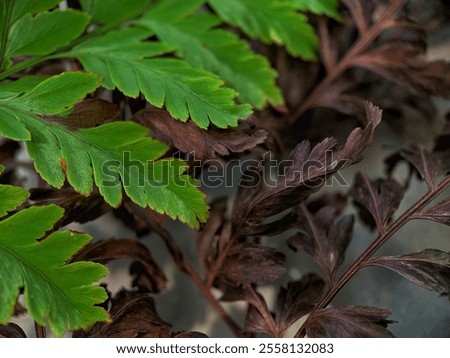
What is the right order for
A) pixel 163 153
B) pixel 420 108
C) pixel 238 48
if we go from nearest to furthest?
1. pixel 163 153
2. pixel 238 48
3. pixel 420 108

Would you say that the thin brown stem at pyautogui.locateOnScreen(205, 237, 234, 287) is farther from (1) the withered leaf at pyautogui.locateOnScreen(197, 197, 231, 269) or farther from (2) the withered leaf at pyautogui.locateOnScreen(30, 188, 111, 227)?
(2) the withered leaf at pyautogui.locateOnScreen(30, 188, 111, 227)

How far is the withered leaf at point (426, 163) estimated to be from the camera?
652mm

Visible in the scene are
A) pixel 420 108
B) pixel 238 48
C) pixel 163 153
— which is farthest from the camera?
pixel 420 108

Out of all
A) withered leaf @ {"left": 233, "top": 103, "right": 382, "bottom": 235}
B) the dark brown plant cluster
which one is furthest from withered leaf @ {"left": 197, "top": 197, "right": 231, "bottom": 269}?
withered leaf @ {"left": 233, "top": 103, "right": 382, "bottom": 235}

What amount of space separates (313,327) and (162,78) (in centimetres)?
28

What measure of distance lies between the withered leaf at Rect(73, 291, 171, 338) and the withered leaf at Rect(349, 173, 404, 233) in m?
0.24

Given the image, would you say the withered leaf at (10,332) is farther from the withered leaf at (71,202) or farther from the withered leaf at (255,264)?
the withered leaf at (255,264)

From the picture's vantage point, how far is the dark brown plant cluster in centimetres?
58

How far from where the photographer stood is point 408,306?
2.49 feet

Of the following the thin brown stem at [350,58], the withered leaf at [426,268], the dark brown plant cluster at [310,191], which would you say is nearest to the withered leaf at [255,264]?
the dark brown plant cluster at [310,191]

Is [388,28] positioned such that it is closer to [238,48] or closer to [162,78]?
[238,48]

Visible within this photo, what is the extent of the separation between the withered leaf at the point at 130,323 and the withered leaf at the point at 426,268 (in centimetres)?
23

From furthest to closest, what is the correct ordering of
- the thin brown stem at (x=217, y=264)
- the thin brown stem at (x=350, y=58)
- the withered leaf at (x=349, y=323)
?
the thin brown stem at (x=350, y=58) → the thin brown stem at (x=217, y=264) → the withered leaf at (x=349, y=323)
